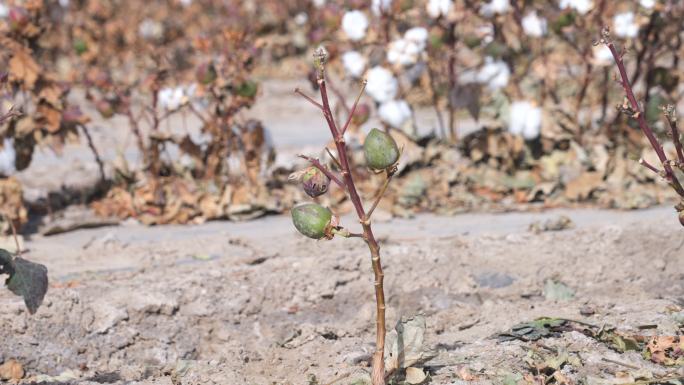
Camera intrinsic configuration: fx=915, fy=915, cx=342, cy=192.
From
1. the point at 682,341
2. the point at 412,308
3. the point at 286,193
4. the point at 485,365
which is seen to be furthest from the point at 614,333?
the point at 286,193

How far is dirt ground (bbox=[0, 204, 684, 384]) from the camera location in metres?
2.13

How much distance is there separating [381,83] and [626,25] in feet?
3.36

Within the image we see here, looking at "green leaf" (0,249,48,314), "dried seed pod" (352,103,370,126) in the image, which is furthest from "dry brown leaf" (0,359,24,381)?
"dried seed pod" (352,103,370,126)

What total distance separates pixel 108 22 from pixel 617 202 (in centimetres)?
566

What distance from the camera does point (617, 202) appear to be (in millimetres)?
3402

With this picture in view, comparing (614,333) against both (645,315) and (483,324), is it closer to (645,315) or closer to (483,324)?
(645,315)

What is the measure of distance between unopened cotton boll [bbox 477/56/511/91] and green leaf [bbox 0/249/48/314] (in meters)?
2.55

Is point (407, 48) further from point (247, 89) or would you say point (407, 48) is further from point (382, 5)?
point (247, 89)

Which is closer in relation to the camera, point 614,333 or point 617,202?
point 614,333

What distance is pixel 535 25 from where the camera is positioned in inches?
159

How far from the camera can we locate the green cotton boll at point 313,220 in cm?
166

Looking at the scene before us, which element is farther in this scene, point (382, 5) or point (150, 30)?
point (150, 30)

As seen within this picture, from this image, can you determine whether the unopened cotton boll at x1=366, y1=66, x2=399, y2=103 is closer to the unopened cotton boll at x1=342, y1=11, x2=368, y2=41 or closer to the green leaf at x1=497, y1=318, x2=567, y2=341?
the unopened cotton boll at x1=342, y1=11, x2=368, y2=41

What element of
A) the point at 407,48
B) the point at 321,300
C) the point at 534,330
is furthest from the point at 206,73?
the point at 534,330
